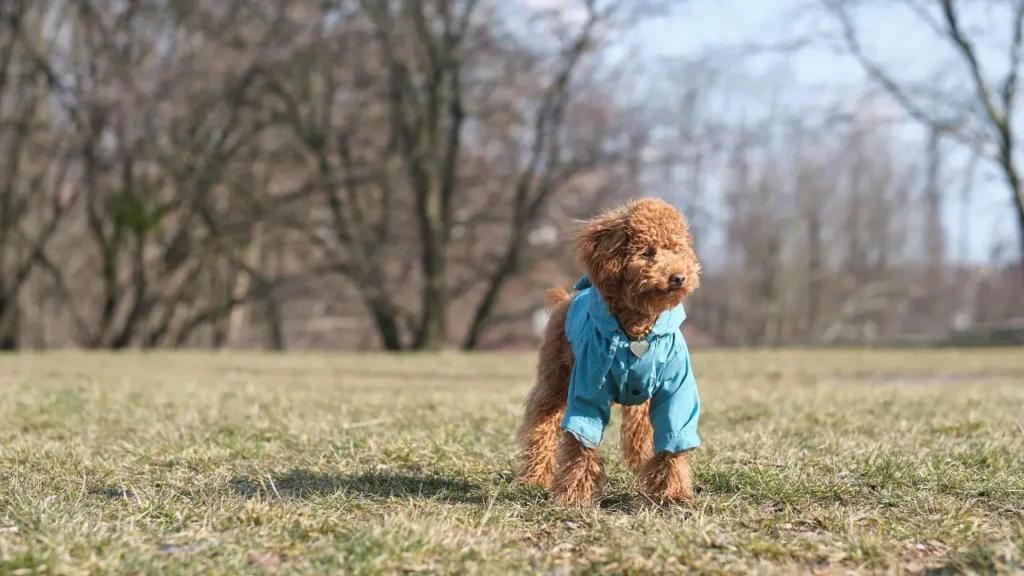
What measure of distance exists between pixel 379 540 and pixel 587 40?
16.8 meters

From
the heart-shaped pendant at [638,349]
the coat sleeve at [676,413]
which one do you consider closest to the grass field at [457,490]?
the coat sleeve at [676,413]

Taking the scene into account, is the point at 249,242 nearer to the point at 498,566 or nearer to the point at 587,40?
the point at 587,40

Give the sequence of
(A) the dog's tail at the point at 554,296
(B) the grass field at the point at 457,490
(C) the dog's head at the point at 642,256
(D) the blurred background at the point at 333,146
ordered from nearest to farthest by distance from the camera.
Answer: (B) the grass field at the point at 457,490
(C) the dog's head at the point at 642,256
(A) the dog's tail at the point at 554,296
(D) the blurred background at the point at 333,146

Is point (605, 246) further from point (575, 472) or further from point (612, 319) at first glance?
point (575, 472)

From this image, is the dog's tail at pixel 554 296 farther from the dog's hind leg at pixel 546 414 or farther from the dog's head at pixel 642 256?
the dog's head at pixel 642 256

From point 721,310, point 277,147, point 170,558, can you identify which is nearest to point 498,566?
point 170,558

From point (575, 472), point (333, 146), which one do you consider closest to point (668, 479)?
point (575, 472)

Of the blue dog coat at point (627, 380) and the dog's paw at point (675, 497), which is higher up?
the blue dog coat at point (627, 380)

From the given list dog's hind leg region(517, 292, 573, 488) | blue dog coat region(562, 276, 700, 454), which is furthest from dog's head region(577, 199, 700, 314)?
dog's hind leg region(517, 292, 573, 488)

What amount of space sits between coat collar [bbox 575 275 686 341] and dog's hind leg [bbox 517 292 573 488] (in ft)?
0.98

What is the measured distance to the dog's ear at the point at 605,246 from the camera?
352 centimetres

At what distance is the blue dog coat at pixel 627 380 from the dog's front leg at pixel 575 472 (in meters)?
0.06

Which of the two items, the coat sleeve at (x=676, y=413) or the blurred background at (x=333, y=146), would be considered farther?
the blurred background at (x=333, y=146)

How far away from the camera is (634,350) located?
11.3ft
